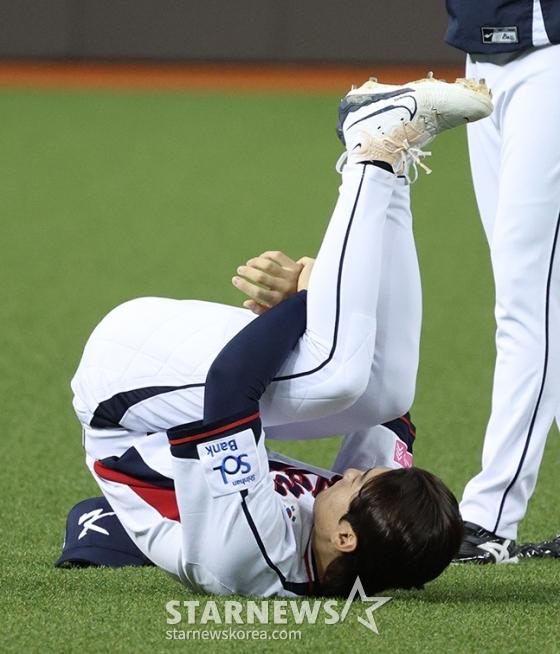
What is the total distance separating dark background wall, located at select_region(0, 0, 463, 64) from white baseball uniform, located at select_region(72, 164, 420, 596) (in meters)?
12.1

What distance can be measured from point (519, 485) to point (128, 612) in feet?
3.22

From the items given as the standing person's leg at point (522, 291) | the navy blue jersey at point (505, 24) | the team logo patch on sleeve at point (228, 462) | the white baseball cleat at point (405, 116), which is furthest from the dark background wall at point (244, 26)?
the team logo patch on sleeve at point (228, 462)

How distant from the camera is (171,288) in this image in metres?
5.81

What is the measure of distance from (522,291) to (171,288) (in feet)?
11.2

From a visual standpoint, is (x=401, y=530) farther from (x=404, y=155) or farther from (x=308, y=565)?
(x=404, y=155)

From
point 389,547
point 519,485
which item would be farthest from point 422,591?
point 519,485

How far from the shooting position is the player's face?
2102mm

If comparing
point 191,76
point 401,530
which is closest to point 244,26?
point 191,76

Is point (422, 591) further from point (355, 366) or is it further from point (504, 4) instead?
point (504, 4)

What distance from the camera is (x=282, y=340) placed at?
2.15 m

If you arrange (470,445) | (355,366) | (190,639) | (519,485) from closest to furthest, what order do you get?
1. (190,639)
2. (355,366)
3. (519,485)
4. (470,445)

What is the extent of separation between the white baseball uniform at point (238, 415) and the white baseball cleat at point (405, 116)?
45 mm

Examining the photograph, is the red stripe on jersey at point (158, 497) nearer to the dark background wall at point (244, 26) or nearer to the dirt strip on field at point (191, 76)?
the dirt strip on field at point (191, 76)

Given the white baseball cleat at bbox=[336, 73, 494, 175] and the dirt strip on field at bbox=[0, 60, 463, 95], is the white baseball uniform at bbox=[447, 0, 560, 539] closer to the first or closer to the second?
the white baseball cleat at bbox=[336, 73, 494, 175]
